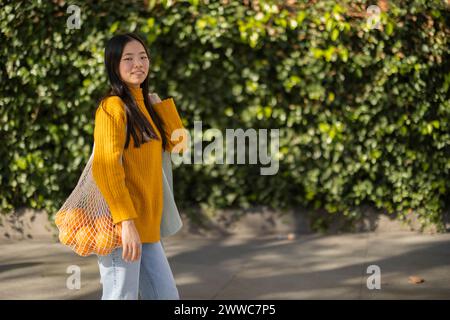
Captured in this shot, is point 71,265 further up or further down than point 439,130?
further down

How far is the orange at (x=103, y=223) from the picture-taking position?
334 centimetres

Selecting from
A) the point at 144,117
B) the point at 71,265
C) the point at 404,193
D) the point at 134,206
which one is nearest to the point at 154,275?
the point at 134,206

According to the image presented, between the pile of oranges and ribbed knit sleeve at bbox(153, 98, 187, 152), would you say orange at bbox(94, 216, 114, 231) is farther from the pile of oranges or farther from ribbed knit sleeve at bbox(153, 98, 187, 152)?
ribbed knit sleeve at bbox(153, 98, 187, 152)

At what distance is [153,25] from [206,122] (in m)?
1.06

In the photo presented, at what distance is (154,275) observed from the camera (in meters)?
3.53

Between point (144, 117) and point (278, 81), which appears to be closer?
point (144, 117)

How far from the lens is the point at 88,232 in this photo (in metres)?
3.36

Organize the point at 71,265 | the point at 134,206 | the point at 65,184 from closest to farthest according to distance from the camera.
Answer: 1. the point at 134,206
2. the point at 71,265
3. the point at 65,184

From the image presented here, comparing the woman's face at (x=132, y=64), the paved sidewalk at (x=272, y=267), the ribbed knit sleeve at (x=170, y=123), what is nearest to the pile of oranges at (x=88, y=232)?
the ribbed knit sleeve at (x=170, y=123)

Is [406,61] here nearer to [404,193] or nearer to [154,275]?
[404,193]

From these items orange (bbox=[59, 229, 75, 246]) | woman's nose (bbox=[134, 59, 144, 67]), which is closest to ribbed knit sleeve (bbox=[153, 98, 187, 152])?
woman's nose (bbox=[134, 59, 144, 67])

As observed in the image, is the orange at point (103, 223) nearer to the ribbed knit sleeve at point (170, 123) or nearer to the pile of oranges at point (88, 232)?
the pile of oranges at point (88, 232)

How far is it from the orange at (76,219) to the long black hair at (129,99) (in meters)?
0.36

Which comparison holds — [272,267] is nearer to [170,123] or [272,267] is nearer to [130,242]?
[170,123]
